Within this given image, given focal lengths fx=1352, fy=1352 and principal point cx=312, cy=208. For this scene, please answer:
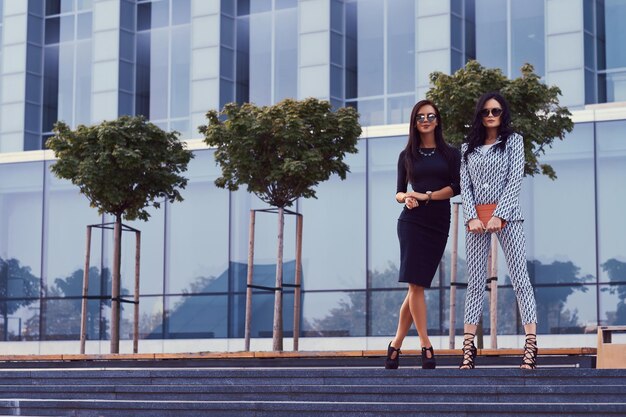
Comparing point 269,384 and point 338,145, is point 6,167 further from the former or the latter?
point 269,384

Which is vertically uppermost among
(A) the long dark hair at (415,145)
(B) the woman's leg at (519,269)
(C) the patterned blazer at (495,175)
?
(A) the long dark hair at (415,145)

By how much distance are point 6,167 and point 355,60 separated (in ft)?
29.3

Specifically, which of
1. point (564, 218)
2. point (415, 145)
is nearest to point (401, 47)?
point (564, 218)

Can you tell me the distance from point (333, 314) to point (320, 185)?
2.82m

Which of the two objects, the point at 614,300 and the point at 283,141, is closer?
the point at 283,141

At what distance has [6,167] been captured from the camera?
32.0 meters

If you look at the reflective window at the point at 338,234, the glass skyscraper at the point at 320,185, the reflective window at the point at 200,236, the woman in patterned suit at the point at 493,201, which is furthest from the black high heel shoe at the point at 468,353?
the reflective window at the point at 200,236

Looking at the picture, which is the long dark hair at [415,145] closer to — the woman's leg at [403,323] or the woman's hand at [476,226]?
the woman's hand at [476,226]

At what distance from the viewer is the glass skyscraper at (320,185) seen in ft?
85.9

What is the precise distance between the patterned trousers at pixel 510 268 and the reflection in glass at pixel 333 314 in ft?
57.7

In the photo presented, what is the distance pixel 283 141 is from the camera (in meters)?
19.8

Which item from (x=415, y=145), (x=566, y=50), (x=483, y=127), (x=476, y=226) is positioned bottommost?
(x=476, y=226)

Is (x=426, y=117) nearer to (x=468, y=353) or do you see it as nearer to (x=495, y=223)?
(x=495, y=223)

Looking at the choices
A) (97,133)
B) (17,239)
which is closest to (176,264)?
(17,239)
